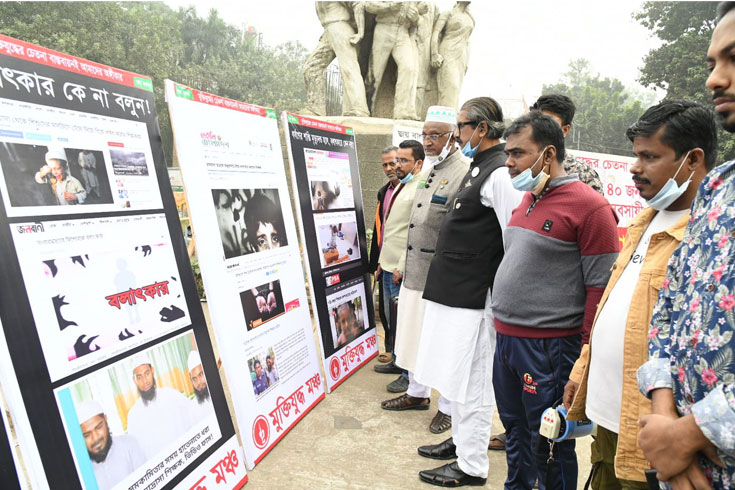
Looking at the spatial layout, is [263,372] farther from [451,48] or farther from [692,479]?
[451,48]

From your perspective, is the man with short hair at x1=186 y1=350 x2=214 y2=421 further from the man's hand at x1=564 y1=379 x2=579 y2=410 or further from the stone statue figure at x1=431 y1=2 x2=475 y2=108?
the stone statue figure at x1=431 y1=2 x2=475 y2=108

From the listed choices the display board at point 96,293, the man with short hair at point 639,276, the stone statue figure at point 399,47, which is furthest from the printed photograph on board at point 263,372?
the stone statue figure at point 399,47

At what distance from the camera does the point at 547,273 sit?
1.77 m

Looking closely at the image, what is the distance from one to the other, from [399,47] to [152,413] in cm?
640

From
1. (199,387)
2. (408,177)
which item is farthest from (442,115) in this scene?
(199,387)

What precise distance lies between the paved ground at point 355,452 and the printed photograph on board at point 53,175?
63.7 inches

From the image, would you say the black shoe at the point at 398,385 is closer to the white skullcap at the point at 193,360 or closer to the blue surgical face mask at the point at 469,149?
the white skullcap at the point at 193,360

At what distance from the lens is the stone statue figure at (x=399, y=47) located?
6.67 m

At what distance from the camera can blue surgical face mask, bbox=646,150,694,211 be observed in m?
1.35

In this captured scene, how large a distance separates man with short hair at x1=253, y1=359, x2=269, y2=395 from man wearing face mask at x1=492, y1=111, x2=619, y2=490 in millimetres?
1397

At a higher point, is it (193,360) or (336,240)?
(336,240)

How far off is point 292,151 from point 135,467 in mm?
2216

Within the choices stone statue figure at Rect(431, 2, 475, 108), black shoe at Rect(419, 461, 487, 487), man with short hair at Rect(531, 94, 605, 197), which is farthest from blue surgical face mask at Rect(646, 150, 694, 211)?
stone statue figure at Rect(431, 2, 475, 108)

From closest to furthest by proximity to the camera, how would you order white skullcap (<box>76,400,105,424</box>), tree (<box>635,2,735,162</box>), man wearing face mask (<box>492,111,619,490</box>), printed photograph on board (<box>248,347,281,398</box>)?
white skullcap (<box>76,400,105,424</box>) < man wearing face mask (<box>492,111,619,490</box>) < printed photograph on board (<box>248,347,281,398</box>) < tree (<box>635,2,735,162</box>)
